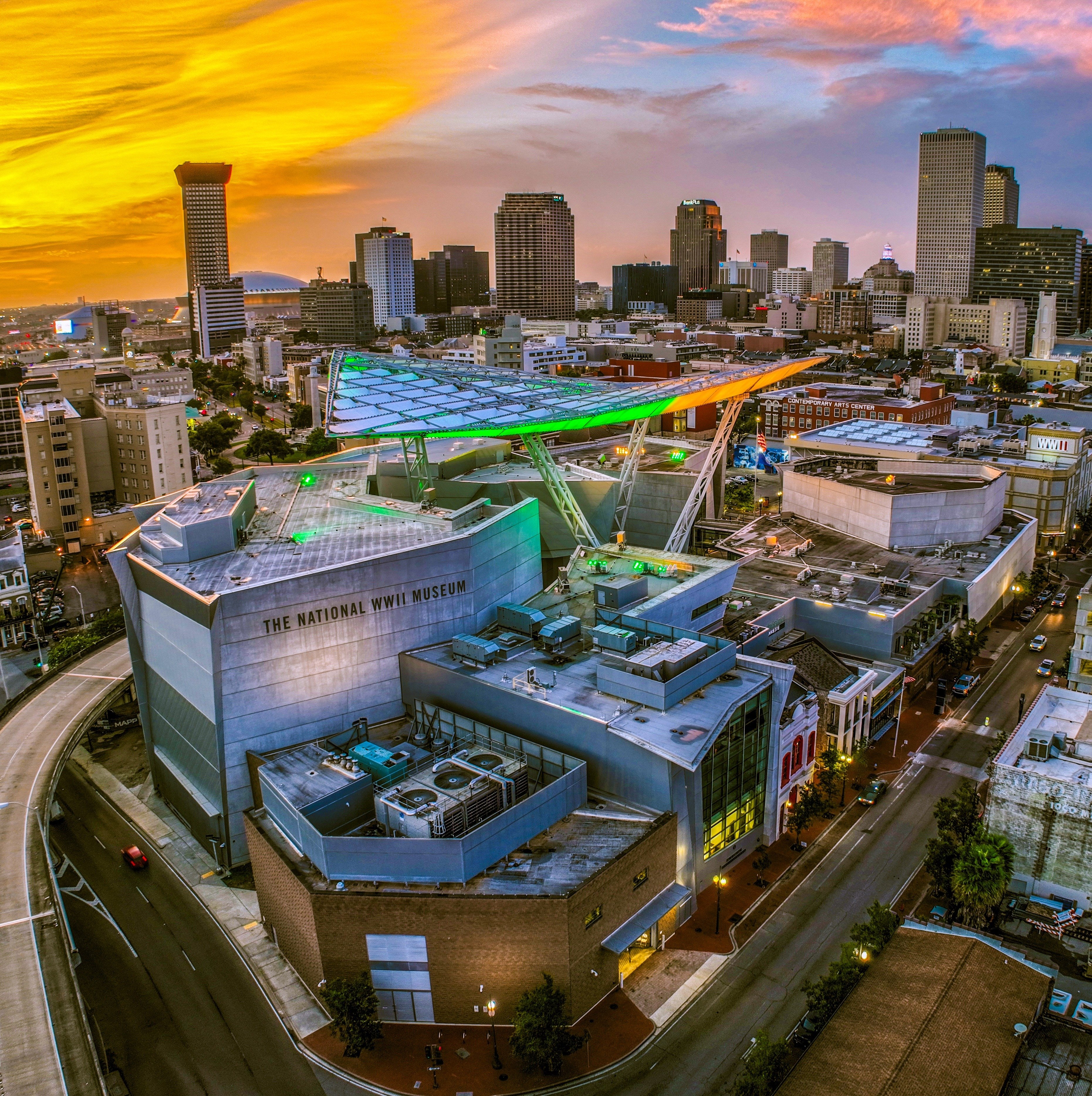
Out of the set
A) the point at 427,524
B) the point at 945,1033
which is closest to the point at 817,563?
the point at 427,524

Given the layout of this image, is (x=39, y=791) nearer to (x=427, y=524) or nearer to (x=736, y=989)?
(x=427, y=524)

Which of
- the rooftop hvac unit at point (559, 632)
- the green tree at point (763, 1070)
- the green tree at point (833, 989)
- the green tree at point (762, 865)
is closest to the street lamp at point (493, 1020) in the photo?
the green tree at point (763, 1070)

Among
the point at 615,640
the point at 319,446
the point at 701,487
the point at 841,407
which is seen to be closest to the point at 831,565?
the point at 701,487

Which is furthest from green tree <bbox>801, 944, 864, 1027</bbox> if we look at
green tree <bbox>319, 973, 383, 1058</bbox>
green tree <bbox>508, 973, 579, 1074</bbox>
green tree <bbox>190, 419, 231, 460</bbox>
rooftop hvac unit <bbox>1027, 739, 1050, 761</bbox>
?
green tree <bbox>190, 419, 231, 460</bbox>

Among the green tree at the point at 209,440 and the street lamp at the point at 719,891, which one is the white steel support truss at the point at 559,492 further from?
the green tree at the point at 209,440

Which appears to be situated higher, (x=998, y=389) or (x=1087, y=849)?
(x=998, y=389)

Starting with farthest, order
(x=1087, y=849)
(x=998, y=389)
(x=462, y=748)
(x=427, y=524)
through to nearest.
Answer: (x=998, y=389) < (x=427, y=524) < (x=462, y=748) < (x=1087, y=849)

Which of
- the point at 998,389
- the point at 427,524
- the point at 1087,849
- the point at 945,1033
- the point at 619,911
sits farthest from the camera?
the point at 998,389
